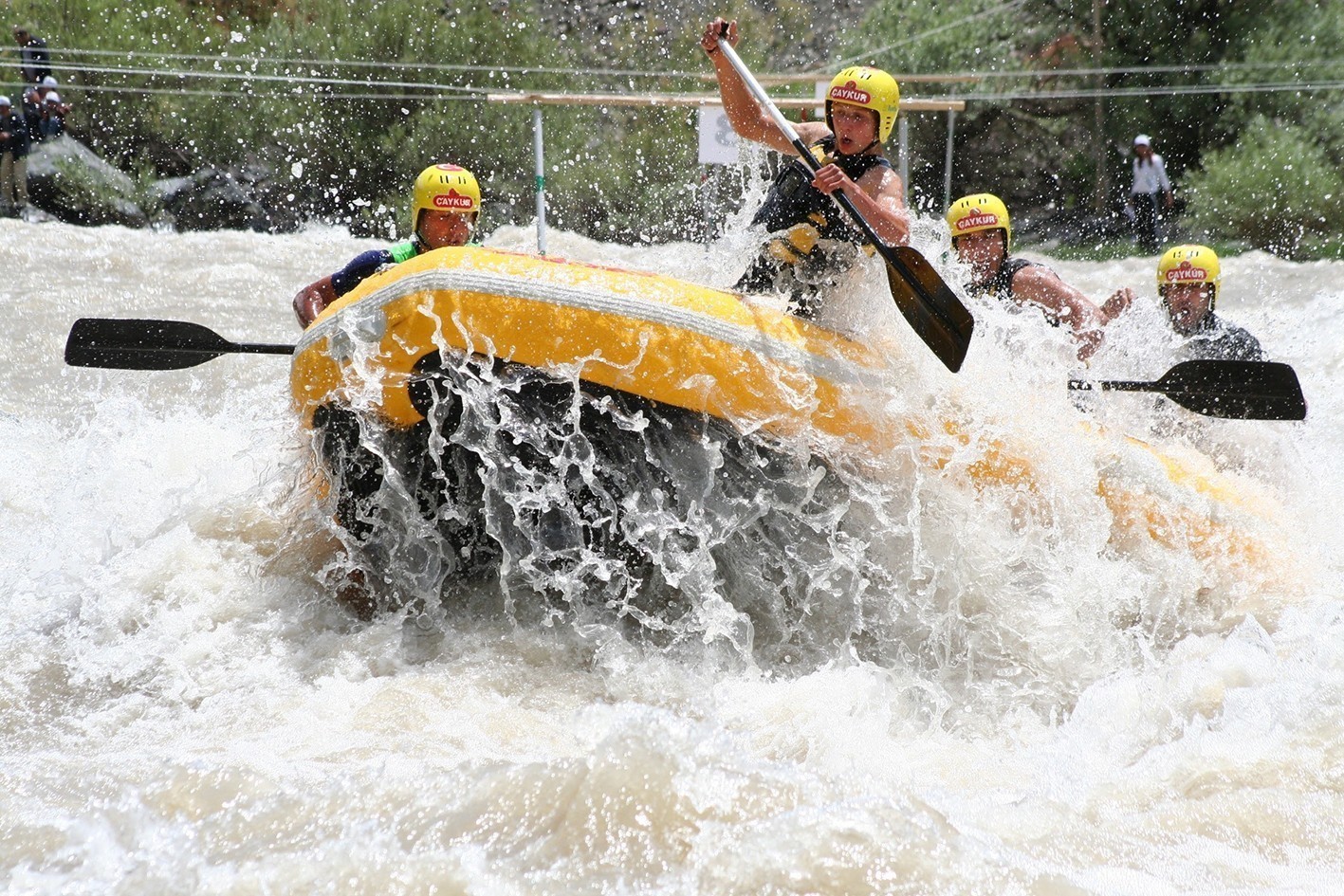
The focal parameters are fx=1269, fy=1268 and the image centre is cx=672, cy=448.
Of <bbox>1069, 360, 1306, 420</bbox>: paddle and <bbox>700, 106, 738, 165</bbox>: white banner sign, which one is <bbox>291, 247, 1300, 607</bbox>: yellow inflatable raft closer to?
<bbox>1069, 360, 1306, 420</bbox>: paddle

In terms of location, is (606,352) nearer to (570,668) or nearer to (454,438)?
(454,438)

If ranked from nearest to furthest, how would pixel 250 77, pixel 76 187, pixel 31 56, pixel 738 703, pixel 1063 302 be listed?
pixel 738 703, pixel 1063 302, pixel 250 77, pixel 31 56, pixel 76 187

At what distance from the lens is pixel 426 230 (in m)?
4.31

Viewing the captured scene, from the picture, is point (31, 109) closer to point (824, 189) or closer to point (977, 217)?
point (977, 217)

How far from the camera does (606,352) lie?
3154mm

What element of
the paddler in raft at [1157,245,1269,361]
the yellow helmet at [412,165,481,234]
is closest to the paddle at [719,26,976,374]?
the yellow helmet at [412,165,481,234]

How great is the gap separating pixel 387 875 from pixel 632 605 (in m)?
1.43

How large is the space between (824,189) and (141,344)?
7.00 ft

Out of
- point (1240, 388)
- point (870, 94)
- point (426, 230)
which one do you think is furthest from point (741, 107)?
point (1240, 388)

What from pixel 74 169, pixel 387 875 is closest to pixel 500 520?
pixel 387 875

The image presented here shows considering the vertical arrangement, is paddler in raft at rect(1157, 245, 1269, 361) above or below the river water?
above

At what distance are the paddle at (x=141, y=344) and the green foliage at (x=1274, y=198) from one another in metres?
12.5

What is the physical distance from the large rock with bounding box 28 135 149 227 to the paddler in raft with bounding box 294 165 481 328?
1006 centimetres

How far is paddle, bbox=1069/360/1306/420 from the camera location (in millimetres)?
3975
